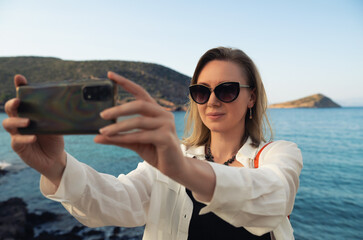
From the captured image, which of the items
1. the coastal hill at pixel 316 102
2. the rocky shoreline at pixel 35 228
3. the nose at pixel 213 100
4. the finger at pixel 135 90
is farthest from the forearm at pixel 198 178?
the coastal hill at pixel 316 102

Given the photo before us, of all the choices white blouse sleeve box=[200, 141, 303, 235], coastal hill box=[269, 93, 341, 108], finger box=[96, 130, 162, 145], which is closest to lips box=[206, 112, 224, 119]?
white blouse sleeve box=[200, 141, 303, 235]

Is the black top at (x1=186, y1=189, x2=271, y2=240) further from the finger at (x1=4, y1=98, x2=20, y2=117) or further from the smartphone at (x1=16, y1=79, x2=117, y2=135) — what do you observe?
the finger at (x1=4, y1=98, x2=20, y2=117)

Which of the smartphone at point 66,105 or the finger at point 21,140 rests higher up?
the smartphone at point 66,105

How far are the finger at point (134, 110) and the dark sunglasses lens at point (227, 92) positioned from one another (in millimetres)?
1457

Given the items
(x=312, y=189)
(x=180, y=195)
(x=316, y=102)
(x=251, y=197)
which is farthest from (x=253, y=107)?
(x=316, y=102)

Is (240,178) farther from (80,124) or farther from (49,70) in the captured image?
(49,70)

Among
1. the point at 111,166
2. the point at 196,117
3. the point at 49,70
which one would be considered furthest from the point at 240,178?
the point at 49,70

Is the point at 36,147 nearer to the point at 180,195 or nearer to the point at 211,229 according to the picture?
the point at 180,195

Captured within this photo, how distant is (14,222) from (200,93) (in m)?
11.3

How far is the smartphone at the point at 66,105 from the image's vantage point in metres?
1.20

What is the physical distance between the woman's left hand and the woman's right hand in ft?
1.72

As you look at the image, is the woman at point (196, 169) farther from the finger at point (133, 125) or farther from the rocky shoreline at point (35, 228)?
the rocky shoreline at point (35, 228)

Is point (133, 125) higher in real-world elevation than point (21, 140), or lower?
higher

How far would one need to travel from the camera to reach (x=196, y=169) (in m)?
1.30
